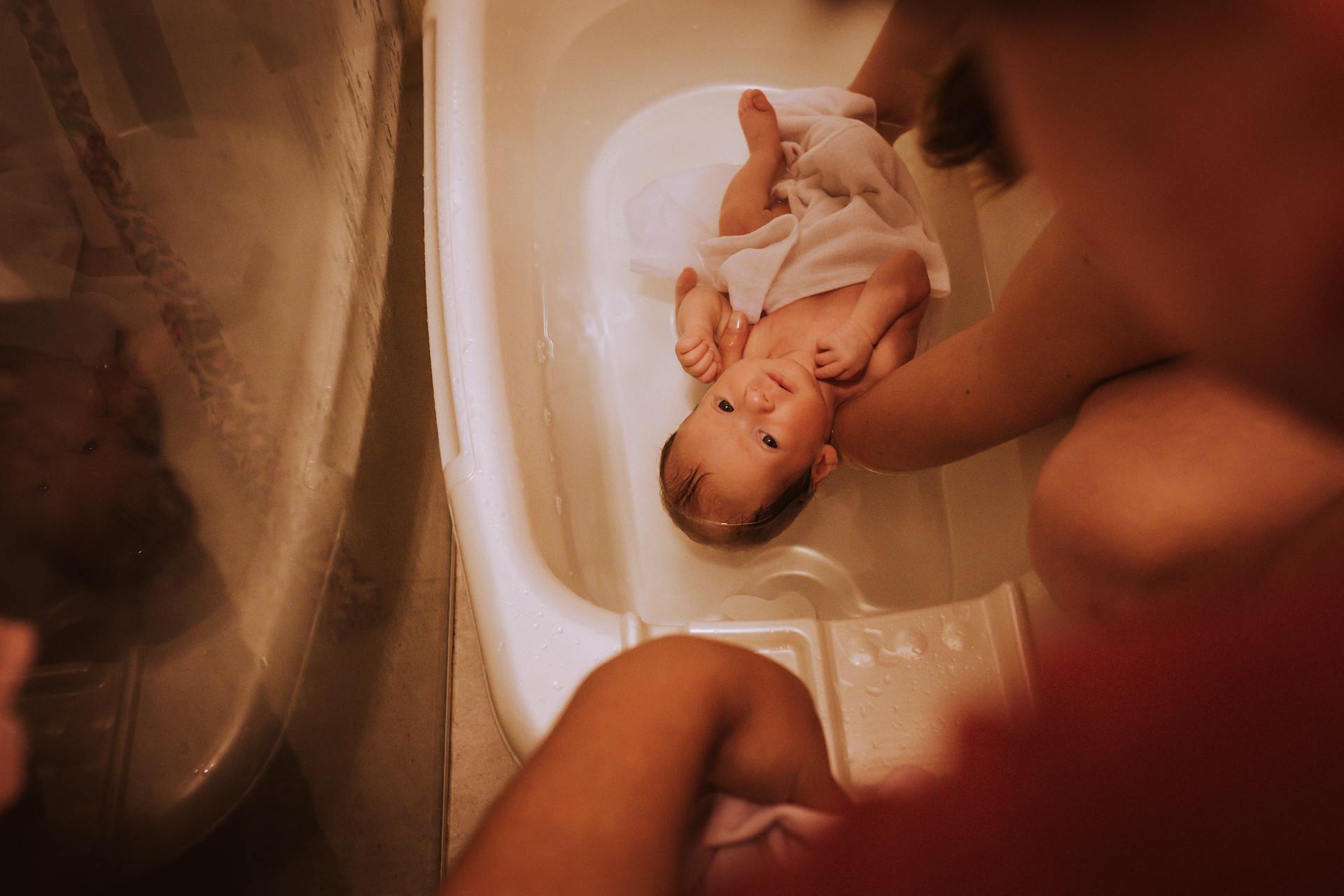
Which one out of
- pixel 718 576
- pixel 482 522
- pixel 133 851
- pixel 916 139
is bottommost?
pixel 718 576

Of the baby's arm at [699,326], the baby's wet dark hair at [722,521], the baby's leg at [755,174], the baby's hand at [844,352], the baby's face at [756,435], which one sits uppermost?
the baby's leg at [755,174]

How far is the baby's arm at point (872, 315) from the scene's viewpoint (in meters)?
0.89

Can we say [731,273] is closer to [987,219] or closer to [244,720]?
[987,219]

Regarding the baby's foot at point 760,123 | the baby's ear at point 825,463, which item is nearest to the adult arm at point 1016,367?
the baby's ear at point 825,463

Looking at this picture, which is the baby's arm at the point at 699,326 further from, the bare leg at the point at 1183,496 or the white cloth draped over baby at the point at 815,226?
the bare leg at the point at 1183,496

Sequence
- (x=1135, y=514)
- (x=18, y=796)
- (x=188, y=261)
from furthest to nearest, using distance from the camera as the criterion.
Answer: (x=188, y=261) < (x=18, y=796) < (x=1135, y=514)

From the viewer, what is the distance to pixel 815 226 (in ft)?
3.15

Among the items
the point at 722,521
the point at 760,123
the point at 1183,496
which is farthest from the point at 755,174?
the point at 1183,496

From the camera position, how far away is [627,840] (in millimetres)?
337

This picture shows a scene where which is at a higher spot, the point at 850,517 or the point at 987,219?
the point at 987,219

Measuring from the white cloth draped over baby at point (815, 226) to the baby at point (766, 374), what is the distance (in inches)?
0.8

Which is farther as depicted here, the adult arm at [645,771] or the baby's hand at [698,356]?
the baby's hand at [698,356]

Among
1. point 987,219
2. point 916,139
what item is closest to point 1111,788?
point 987,219

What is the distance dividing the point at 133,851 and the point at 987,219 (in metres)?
1.23
